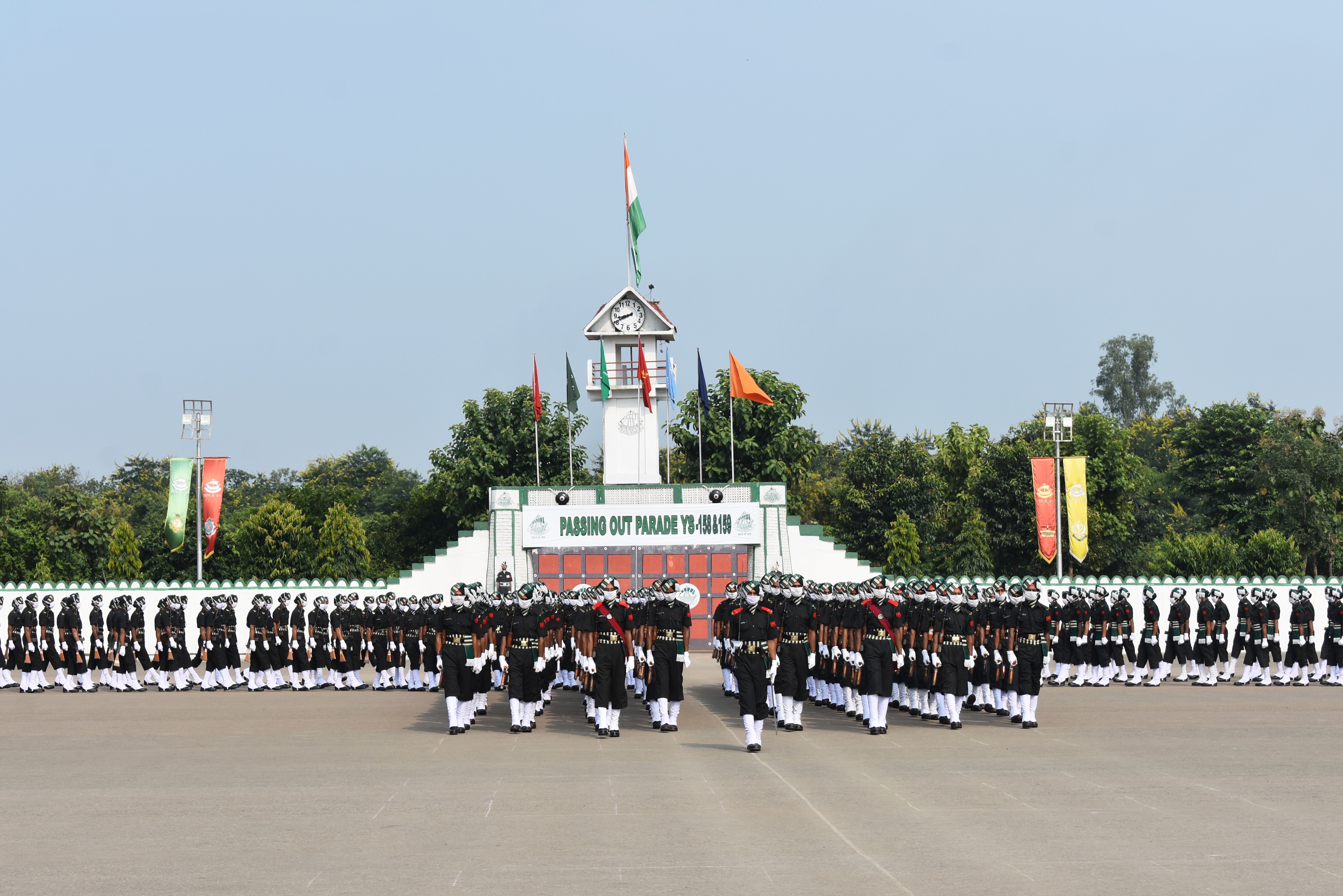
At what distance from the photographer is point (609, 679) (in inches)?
701

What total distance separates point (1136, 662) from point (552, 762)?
15006mm

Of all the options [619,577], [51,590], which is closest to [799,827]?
[619,577]

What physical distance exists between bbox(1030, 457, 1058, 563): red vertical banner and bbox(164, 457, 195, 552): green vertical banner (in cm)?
2528

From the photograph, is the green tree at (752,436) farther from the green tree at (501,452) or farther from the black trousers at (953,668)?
the black trousers at (953,668)

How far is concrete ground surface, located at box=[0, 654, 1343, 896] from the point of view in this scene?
9.30 m

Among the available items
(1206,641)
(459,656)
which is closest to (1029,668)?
(459,656)

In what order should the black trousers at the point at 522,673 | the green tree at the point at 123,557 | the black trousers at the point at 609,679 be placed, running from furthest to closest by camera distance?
the green tree at the point at 123,557 → the black trousers at the point at 522,673 → the black trousers at the point at 609,679

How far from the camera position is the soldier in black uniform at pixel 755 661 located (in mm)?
16156

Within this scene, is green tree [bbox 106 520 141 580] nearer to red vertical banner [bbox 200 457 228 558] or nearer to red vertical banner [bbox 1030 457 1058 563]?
red vertical banner [bbox 200 457 228 558]

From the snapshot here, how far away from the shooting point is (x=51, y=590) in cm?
3503

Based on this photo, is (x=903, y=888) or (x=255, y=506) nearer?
(x=903, y=888)

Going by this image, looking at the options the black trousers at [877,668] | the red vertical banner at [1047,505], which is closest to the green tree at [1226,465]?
the red vertical banner at [1047,505]

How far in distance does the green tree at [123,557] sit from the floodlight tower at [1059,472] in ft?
103

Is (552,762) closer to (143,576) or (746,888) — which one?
(746,888)
